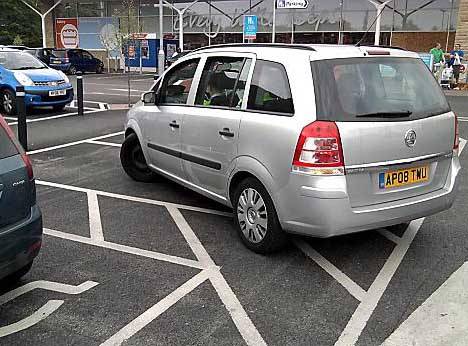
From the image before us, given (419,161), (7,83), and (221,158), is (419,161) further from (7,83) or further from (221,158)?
(7,83)

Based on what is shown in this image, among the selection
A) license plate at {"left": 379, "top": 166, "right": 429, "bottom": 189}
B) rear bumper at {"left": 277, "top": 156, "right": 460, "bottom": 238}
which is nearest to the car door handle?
rear bumper at {"left": 277, "top": 156, "right": 460, "bottom": 238}

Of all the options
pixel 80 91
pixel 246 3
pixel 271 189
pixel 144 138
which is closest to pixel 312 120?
pixel 271 189

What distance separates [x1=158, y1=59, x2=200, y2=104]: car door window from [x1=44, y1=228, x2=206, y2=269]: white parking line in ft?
5.53

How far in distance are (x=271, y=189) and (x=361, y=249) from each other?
3.61ft

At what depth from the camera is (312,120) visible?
3857 millimetres

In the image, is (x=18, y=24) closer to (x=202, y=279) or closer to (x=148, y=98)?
(x=148, y=98)

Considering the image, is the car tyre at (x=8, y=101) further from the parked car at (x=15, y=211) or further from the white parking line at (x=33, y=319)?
the white parking line at (x=33, y=319)

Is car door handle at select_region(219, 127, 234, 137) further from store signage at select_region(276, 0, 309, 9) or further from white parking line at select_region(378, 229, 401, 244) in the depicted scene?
store signage at select_region(276, 0, 309, 9)

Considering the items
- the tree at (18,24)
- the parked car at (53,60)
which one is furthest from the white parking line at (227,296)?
the tree at (18,24)

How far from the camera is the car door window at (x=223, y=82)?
4672 mm

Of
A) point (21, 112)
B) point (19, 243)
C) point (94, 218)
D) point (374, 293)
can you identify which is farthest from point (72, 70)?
point (374, 293)

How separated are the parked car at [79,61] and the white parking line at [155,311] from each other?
1124 inches

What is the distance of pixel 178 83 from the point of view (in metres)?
5.70

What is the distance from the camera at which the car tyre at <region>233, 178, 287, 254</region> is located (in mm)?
4270
